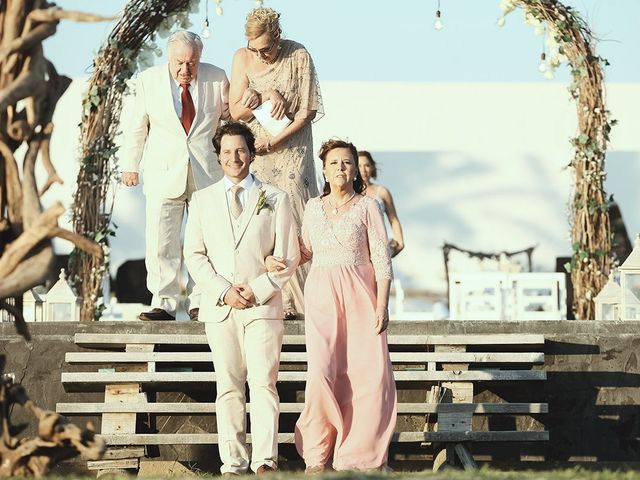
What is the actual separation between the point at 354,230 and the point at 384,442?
3.39 ft

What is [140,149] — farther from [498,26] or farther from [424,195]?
[424,195]

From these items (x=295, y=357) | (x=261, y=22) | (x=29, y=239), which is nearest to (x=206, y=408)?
(x=295, y=357)

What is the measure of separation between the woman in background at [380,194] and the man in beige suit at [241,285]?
367 centimetres

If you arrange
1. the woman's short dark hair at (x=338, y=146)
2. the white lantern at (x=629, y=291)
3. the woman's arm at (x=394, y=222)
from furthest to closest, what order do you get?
1. the woman's arm at (x=394, y=222)
2. the white lantern at (x=629, y=291)
3. the woman's short dark hair at (x=338, y=146)

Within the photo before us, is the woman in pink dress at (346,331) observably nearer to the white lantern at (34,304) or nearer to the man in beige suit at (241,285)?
the man in beige suit at (241,285)

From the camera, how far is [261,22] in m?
9.16

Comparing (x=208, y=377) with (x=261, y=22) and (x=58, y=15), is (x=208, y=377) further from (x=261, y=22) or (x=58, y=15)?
(x=58, y=15)

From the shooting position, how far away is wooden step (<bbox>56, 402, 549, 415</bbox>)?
835 centimetres

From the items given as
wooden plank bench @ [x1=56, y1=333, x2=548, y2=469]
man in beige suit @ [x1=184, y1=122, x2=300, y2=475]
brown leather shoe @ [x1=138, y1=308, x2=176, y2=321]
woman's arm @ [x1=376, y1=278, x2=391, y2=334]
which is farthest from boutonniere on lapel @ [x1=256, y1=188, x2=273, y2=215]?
brown leather shoe @ [x1=138, y1=308, x2=176, y2=321]

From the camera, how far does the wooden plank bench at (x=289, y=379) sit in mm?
8305

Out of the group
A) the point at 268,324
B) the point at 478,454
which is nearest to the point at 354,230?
the point at 268,324

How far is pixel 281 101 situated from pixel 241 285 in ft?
7.29

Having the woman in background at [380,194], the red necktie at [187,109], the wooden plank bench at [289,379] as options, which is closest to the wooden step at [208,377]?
the wooden plank bench at [289,379]

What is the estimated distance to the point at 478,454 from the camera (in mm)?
8727
